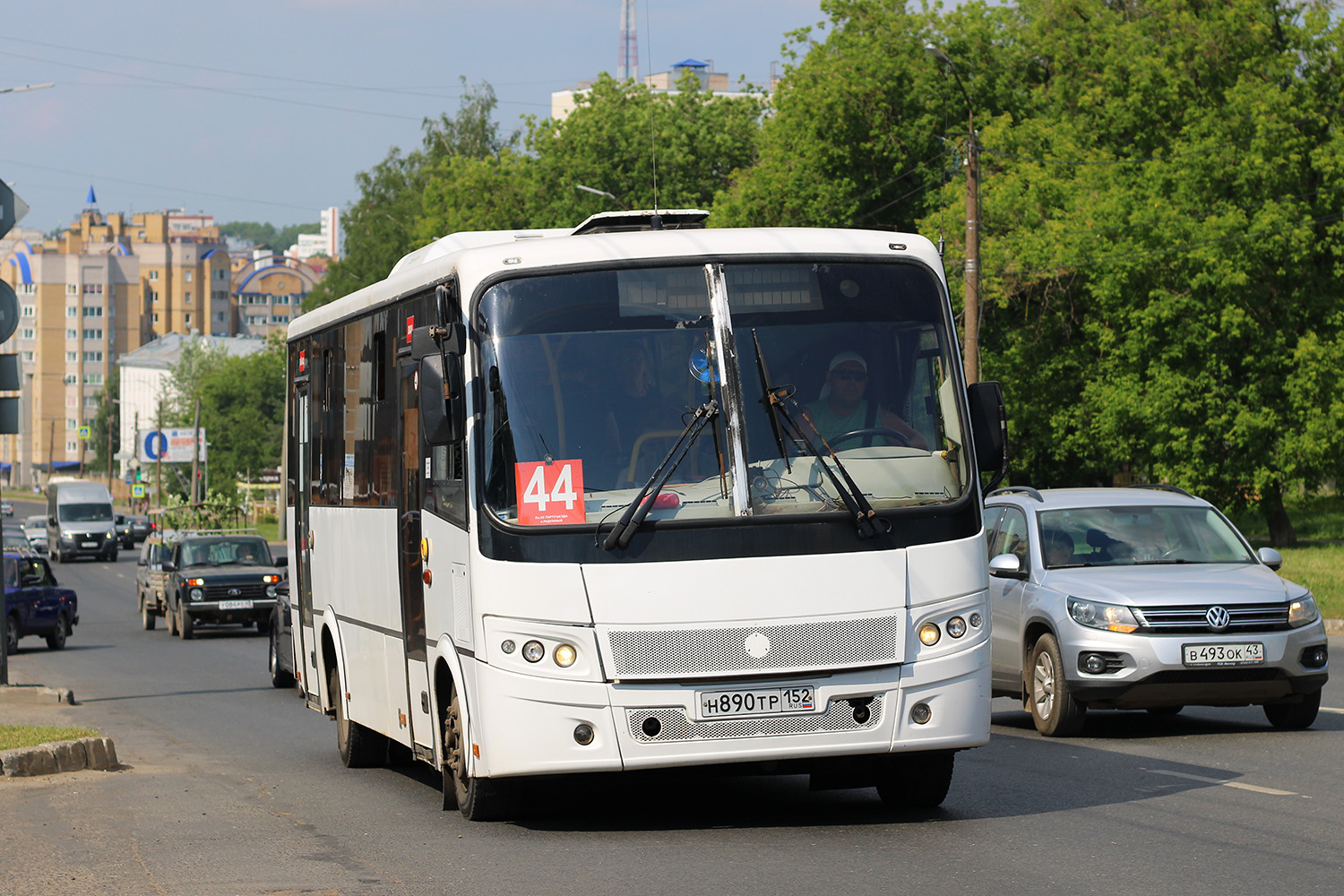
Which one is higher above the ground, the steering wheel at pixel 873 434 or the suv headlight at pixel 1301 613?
A: the steering wheel at pixel 873 434

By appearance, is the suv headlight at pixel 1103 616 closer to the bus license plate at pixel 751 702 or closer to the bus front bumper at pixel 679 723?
the bus front bumper at pixel 679 723

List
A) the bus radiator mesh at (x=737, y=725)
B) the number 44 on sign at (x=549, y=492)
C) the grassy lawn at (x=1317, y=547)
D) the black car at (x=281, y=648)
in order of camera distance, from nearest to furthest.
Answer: the bus radiator mesh at (x=737, y=725)
the number 44 on sign at (x=549, y=492)
the black car at (x=281, y=648)
the grassy lawn at (x=1317, y=547)

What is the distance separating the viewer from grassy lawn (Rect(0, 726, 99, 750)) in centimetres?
1201

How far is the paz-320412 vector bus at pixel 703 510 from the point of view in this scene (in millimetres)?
8297

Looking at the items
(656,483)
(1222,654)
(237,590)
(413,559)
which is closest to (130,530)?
(237,590)

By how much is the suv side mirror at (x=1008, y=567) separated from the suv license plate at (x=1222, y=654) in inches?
58.2

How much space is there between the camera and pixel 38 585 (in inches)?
1220

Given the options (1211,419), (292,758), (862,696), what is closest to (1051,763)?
(862,696)

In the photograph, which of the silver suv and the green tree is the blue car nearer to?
the silver suv

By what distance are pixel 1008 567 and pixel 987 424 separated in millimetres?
4397

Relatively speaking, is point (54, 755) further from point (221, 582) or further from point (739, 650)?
point (221, 582)

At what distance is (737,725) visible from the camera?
8.30 meters

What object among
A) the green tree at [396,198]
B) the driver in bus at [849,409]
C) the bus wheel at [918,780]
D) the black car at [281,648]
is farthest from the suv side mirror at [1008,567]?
the green tree at [396,198]

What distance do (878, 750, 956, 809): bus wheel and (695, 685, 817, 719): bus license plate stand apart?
43.5 inches
